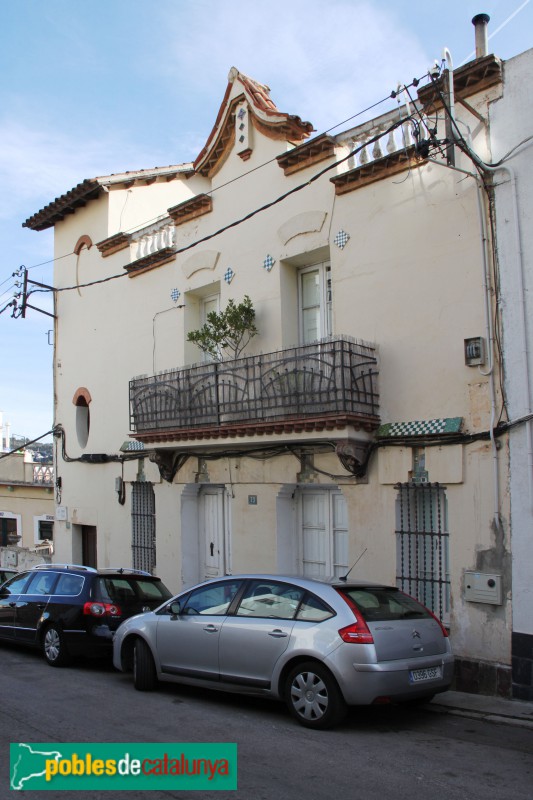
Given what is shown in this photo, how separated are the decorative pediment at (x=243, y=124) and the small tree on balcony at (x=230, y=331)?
2719 mm

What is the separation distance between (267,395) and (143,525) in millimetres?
5273

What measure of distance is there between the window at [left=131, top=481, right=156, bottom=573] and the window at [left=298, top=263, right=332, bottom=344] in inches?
192

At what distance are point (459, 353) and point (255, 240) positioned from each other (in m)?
4.58

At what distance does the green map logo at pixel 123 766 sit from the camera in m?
5.55

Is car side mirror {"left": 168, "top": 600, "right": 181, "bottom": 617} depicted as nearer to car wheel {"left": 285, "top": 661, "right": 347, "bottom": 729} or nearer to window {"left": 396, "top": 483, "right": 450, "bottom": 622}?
car wheel {"left": 285, "top": 661, "right": 347, "bottom": 729}

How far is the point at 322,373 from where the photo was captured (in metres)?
10.3

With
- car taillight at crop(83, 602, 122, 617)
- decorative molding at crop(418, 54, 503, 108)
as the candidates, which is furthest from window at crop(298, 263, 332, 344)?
car taillight at crop(83, 602, 122, 617)

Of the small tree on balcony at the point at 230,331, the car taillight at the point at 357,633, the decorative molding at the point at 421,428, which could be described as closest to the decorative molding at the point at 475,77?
the decorative molding at the point at 421,428

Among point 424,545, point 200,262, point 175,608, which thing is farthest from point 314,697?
point 200,262

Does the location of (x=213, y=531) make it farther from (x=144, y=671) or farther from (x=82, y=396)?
(x=82, y=396)

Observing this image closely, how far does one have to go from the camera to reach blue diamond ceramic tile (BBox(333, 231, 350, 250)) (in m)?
11.1

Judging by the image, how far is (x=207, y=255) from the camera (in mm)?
13648

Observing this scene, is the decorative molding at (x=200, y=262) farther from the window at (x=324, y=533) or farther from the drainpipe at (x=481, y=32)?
the drainpipe at (x=481, y=32)

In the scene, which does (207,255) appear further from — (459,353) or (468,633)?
(468,633)
